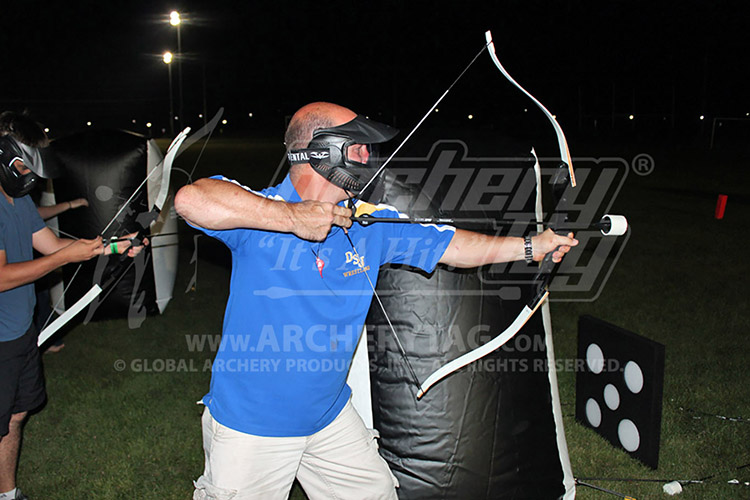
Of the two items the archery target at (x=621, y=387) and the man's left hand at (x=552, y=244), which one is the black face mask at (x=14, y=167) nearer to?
the man's left hand at (x=552, y=244)

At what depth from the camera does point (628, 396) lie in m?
3.70

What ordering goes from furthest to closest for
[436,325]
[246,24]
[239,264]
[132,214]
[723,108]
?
[246,24], [723,108], [132,214], [436,325], [239,264]

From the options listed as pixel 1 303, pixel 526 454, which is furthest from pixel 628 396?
pixel 1 303

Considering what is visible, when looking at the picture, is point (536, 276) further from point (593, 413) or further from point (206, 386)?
point (206, 386)

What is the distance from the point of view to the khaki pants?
2178 mm

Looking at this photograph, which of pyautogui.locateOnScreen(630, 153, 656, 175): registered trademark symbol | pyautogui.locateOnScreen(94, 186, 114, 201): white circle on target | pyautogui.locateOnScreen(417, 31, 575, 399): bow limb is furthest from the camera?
pyautogui.locateOnScreen(630, 153, 656, 175): registered trademark symbol

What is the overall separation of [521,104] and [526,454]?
47.2 m

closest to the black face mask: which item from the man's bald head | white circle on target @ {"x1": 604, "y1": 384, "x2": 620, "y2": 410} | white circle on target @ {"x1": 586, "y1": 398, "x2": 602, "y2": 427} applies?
the man's bald head

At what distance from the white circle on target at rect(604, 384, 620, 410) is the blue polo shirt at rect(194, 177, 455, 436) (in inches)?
87.3

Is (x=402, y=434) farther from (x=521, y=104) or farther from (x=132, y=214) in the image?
(x=521, y=104)

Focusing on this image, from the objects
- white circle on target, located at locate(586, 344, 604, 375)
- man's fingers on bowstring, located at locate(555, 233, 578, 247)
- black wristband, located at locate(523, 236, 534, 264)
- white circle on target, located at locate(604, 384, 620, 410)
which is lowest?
white circle on target, located at locate(604, 384, 620, 410)

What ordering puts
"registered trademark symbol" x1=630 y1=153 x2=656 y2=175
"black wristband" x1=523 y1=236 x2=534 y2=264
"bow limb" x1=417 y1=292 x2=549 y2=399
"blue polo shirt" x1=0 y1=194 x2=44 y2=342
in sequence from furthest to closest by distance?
"registered trademark symbol" x1=630 y1=153 x2=656 y2=175
"blue polo shirt" x1=0 y1=194 x2=44 y2=342
"bow limb" x1=417 y1=292 x2=549 y2=399
"black wristband" x1=523 y1=236 x2=534 y2=264

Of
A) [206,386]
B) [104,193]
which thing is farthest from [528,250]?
[104,193]

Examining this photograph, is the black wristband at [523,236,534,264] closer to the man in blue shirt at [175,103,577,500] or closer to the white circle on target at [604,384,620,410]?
the man in blue shirt at [175,103,577,500]
